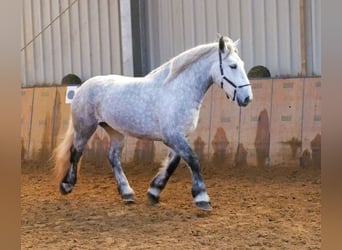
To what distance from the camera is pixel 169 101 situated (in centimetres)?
385

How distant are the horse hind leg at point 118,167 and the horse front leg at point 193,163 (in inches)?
24.7

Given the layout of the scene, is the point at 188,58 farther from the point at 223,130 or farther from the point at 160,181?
the point at 223,130

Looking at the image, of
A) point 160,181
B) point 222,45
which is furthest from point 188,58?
point 160,181

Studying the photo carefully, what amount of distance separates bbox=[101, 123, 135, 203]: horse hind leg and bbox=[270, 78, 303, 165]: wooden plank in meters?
1.45

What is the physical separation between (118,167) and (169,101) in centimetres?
77

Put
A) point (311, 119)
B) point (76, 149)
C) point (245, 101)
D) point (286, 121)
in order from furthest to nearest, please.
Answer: point (286, 121)
point (311, 119)
point (76, 149)
point (245, 101)

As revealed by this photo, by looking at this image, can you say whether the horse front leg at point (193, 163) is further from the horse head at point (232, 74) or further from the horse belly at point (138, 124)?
the horse head at point (232, 74)

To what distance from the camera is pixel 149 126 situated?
12.9 feet

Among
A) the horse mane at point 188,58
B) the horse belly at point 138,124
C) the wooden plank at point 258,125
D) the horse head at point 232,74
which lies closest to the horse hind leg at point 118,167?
the horse belly at point 138,124

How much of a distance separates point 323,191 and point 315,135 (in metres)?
4.39

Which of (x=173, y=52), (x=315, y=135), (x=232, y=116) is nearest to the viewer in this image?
(x=315, y=135)

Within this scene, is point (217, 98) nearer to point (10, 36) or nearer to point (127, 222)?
point (127, 222)

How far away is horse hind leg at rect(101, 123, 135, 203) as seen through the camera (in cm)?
423

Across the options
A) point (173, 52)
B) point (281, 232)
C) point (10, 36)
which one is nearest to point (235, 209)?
point (281, 232)
